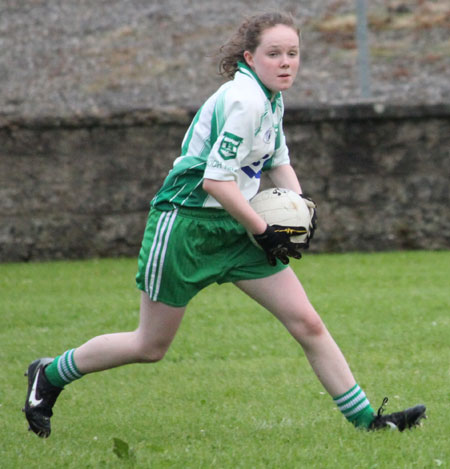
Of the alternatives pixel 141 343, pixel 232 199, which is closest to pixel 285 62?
pixel 232 199

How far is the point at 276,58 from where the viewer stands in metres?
4.52

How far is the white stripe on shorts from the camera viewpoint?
15.4 feet

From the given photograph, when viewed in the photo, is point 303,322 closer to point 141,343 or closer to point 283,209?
point 283,209

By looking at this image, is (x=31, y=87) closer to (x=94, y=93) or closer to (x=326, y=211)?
(x=94, y=93)

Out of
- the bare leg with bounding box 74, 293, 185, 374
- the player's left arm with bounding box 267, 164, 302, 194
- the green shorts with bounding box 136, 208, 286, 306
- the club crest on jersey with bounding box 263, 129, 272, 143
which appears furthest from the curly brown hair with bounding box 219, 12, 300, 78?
the bare leg with bounding box 74, 293, 185, 374

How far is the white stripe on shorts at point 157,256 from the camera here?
4.68 metres

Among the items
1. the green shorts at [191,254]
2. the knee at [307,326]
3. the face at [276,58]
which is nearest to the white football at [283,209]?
the green shorts at [191,254]

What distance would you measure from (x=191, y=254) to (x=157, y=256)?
0.52 ft

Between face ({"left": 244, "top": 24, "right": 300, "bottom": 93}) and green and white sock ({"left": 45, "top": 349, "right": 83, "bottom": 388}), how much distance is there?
5.54 ft

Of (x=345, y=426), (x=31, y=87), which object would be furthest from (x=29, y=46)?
(x=345, y=426)

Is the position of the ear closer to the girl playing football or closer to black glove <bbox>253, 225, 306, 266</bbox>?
the girl playing football

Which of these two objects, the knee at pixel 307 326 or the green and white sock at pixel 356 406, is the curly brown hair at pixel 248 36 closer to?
the knee at pixel 307 326

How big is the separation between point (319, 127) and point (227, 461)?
7.18m

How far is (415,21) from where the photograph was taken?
56.6 feet
